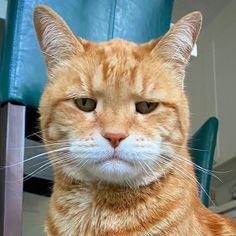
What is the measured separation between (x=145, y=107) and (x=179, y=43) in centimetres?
19

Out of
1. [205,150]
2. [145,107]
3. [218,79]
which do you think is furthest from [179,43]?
[218,79]

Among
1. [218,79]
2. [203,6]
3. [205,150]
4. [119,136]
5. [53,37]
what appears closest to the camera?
[119,136]

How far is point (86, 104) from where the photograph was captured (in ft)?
2.98

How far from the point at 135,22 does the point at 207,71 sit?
62.9 inches

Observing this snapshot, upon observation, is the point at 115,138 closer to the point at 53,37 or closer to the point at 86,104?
the point at 86,104

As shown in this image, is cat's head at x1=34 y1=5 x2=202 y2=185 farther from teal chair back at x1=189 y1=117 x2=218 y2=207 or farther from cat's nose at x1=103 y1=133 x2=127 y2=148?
teal chair back at x1=189 y1=117 x2=218 y2=207

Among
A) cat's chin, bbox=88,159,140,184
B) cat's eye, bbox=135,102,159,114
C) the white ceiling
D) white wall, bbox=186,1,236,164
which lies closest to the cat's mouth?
cat's chin, bbox=88,159,140,184

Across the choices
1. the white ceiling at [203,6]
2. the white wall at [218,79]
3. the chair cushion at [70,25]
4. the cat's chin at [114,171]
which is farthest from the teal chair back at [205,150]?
the white ceiling at [203,6]

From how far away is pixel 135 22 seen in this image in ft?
4.24

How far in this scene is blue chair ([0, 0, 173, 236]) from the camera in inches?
40.4

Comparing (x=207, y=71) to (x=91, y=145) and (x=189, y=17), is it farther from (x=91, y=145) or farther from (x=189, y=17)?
(x=91, y=145)

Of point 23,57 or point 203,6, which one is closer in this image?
point 23,57

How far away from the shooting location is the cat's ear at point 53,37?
97 centimetres

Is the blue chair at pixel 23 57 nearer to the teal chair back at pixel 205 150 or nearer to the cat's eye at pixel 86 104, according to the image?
the cat's eye at pixel 86 104
